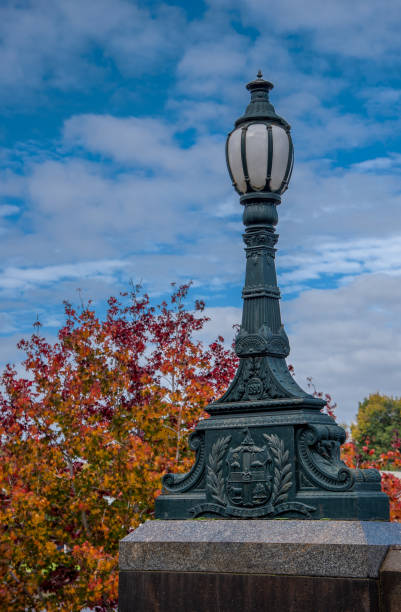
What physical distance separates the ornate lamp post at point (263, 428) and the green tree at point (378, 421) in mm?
48933

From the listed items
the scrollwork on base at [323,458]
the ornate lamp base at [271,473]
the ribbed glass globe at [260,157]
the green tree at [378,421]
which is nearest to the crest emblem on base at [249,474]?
the ornate lamp base at [271,473]

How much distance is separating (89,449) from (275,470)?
6.14 m

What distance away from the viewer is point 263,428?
6.39m

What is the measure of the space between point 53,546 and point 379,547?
6.80m

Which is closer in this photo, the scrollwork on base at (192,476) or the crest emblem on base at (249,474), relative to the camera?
the crest emblem on base at (249,474)

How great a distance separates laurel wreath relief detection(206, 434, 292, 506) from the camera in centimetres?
617

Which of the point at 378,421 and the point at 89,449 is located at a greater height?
the point at 378,421

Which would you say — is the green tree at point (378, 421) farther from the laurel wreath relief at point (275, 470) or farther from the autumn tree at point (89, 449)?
the laurel wreath relief at point (275, 470)

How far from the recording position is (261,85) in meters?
7.56

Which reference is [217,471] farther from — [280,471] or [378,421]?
[378,421]

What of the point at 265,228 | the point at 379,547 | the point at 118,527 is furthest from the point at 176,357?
the point at 379,547

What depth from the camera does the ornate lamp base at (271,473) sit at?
5980 millimetres

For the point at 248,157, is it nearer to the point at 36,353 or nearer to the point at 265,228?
the point at 265,228

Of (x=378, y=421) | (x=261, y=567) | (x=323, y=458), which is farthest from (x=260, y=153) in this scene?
(x=378, y=421)
